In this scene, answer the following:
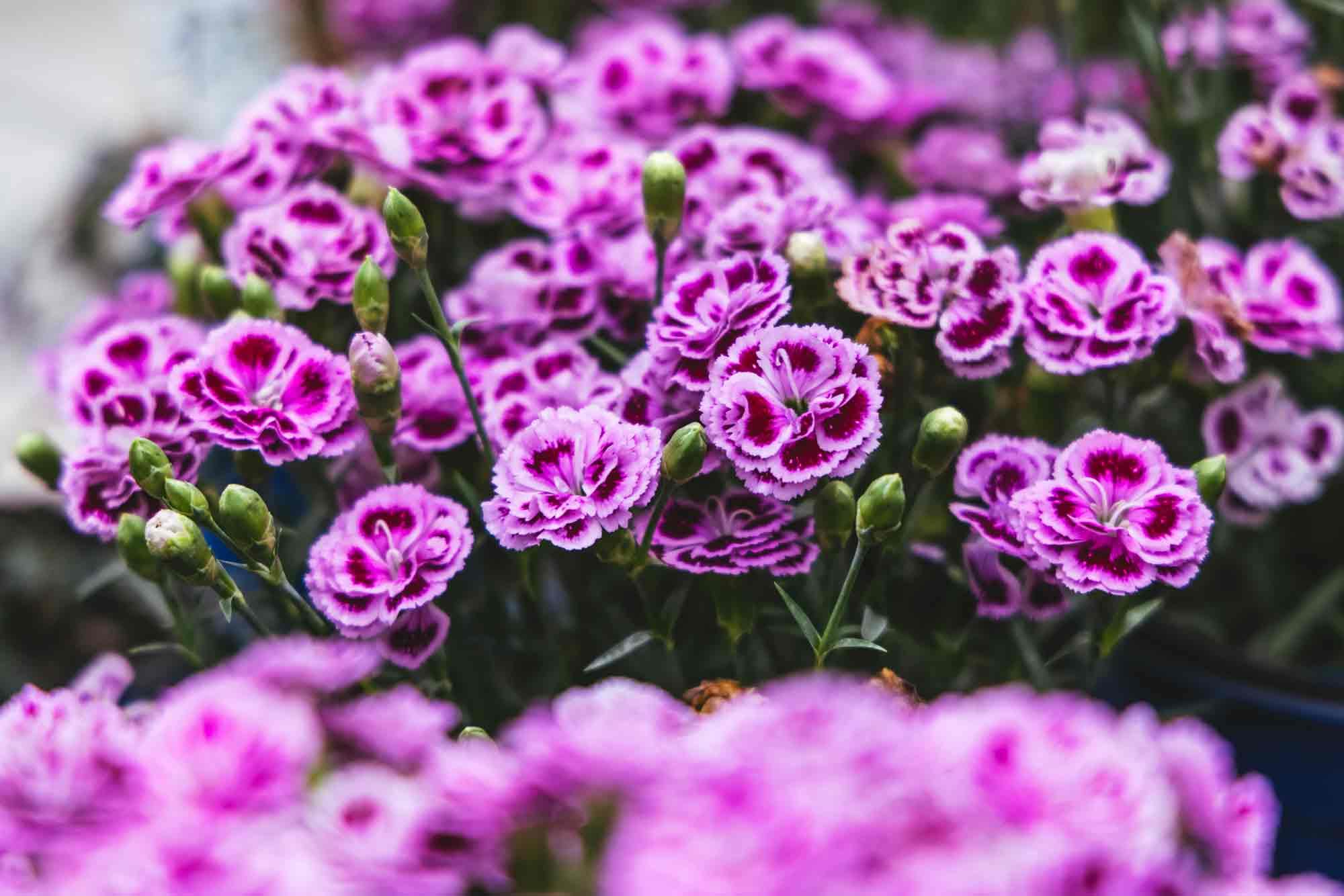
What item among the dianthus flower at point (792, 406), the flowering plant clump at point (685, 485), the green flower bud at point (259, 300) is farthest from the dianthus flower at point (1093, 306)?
the green flower bud at point (259, 300)

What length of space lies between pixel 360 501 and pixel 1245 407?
1.80ft

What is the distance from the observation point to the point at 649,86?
0.92 m

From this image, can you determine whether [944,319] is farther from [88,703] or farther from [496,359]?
[88,703]

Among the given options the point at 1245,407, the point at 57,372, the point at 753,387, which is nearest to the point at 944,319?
the point at 753,387

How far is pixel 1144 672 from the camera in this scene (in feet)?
2.85

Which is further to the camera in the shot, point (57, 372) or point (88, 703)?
point (57, 372)

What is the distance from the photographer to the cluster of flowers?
31 cm

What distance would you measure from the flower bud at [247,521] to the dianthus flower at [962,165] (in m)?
0.59

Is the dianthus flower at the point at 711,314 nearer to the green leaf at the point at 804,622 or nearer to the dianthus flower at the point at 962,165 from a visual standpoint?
the green leaf at the point at 804,622

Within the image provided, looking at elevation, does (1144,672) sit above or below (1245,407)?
below

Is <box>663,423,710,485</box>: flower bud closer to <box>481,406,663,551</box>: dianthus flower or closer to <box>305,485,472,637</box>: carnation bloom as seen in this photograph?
<box>481,406,663,551</box>: dianthus flower

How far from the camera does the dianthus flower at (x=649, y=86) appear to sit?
0.92m

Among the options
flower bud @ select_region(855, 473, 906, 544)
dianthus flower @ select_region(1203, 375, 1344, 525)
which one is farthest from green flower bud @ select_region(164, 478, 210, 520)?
dianthus flower @ select_region(1203, 375, 1344, 525)

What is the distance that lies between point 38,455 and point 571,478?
37 cm
